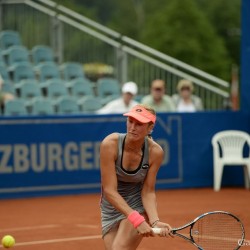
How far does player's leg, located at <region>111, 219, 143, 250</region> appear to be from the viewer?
320 inches

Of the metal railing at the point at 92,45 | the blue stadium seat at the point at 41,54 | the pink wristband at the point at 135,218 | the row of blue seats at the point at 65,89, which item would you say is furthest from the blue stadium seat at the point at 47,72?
the pink wristband at the point at 135,218

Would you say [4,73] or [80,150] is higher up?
[4,73]

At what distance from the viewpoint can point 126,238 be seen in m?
8.16

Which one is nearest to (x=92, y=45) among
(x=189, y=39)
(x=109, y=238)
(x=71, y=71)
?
(x=71, y=71)

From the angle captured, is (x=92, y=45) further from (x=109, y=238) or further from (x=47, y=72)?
(x=109, y=238)

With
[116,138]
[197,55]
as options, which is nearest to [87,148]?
[116,138]

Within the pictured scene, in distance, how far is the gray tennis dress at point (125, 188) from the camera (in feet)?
27.0

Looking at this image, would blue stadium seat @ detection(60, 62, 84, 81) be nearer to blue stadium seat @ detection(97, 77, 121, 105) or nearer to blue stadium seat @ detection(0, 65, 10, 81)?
blue stadium seat @ detection(97, 77, 121, 105)

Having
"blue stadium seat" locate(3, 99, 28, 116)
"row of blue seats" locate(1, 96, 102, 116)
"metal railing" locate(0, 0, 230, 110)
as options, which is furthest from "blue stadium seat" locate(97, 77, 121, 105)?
"blue stadium seat" locate(3, 99, 28, 116)

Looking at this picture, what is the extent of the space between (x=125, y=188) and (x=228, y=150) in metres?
7.39

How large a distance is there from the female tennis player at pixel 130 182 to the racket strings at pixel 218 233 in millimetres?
399

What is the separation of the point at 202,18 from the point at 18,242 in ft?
126

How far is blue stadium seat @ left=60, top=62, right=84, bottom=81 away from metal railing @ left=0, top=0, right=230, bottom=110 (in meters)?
0.77

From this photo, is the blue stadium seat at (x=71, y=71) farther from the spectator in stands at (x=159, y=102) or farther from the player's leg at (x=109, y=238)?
the player's leg at (x=109, y=238)
